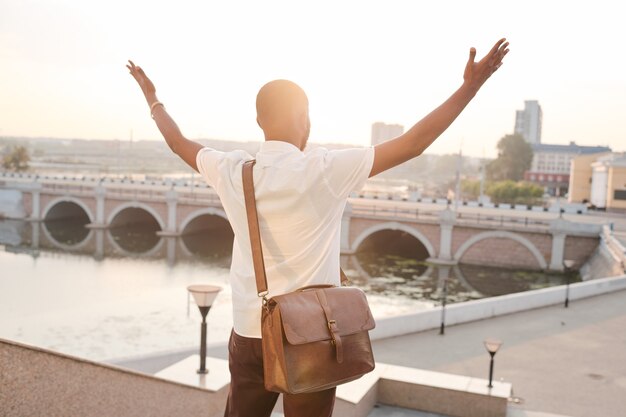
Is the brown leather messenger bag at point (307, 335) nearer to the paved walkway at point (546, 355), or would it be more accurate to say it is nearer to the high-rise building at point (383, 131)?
the high-rise building at point (383, 131)

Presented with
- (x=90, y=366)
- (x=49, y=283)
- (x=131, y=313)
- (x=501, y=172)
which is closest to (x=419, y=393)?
(x=90, y=366)

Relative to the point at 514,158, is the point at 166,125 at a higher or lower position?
lower

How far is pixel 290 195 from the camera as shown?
173 cm

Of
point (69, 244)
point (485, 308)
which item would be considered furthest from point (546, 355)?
point (69, 244)

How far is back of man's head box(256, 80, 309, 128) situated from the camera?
186cm

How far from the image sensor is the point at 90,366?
11.2ft

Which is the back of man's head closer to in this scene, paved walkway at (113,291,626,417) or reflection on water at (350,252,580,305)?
paved walkway at (113,291,626,417)

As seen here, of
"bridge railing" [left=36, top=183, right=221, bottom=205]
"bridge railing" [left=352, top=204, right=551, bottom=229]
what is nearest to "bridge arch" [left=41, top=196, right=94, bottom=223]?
"bridge railing" [left=36, top=183, right=221, bottom=205]

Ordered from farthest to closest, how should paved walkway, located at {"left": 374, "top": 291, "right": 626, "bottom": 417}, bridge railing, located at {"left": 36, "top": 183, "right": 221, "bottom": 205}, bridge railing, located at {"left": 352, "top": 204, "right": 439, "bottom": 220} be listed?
1. bridge railing, located at {"left": 36, "top": 183, "right": 221, "bottom": 205}
2. bridge railing, located at {"left": 352, "top": 204, "right": 439, "bottom": 220}
3. paved walkway, located at {"left": 374, "top": 291, "right": 626, "bottom": 417}

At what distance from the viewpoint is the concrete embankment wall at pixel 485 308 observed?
11.8 meters

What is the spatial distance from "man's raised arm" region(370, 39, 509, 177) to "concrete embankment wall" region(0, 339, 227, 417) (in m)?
2.33

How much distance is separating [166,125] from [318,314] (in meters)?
0.93

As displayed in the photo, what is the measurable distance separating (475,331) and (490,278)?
793 inches

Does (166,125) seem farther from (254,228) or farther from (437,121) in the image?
(437,121)
